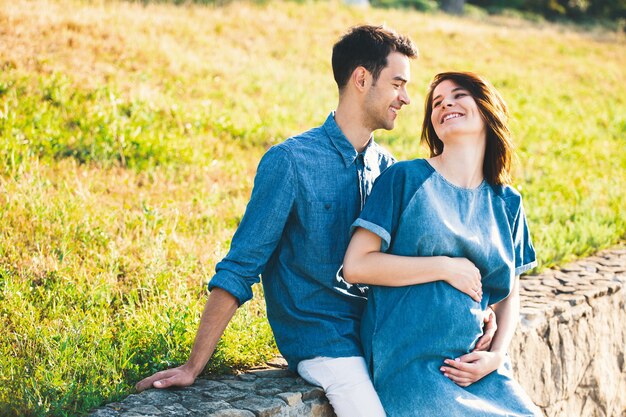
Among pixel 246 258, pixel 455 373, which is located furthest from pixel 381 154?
pixel 455 373

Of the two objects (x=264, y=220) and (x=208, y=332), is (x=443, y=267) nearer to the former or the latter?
(x=264, y=220)

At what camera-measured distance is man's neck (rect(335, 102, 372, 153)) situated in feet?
10.6

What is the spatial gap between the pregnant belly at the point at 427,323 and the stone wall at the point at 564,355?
1.45ft

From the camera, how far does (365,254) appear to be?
285 centimetres

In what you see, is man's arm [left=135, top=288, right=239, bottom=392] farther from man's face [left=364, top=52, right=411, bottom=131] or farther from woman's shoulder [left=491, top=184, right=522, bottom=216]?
woman's shoulder [left=491, top=184, right=522, bottom=216]

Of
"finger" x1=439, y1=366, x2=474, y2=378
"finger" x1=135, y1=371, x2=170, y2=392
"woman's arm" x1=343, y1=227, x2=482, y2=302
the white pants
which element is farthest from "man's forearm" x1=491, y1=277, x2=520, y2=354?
"finger" x1=135, y1=371, x2=170, y2=392

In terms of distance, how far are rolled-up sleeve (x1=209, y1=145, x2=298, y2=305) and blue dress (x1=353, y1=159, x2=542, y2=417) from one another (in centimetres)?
34

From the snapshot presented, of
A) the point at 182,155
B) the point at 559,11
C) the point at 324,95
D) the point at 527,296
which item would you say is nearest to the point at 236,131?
the point at 182,155

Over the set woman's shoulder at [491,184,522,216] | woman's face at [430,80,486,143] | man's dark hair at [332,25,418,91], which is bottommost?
woman's shoulder at [491,184,522,216]

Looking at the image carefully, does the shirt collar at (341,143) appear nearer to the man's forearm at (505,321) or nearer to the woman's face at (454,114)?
the woman's face at (454,114)

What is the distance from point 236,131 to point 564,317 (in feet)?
14.0

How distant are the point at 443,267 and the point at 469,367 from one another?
0.41 m

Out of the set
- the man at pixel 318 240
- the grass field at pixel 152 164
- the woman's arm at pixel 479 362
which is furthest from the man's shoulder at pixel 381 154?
the grass field at pixel 152 164

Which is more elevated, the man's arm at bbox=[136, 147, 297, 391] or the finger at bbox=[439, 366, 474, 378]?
the man's arm at bbox=[136, 147, 297, 391]
